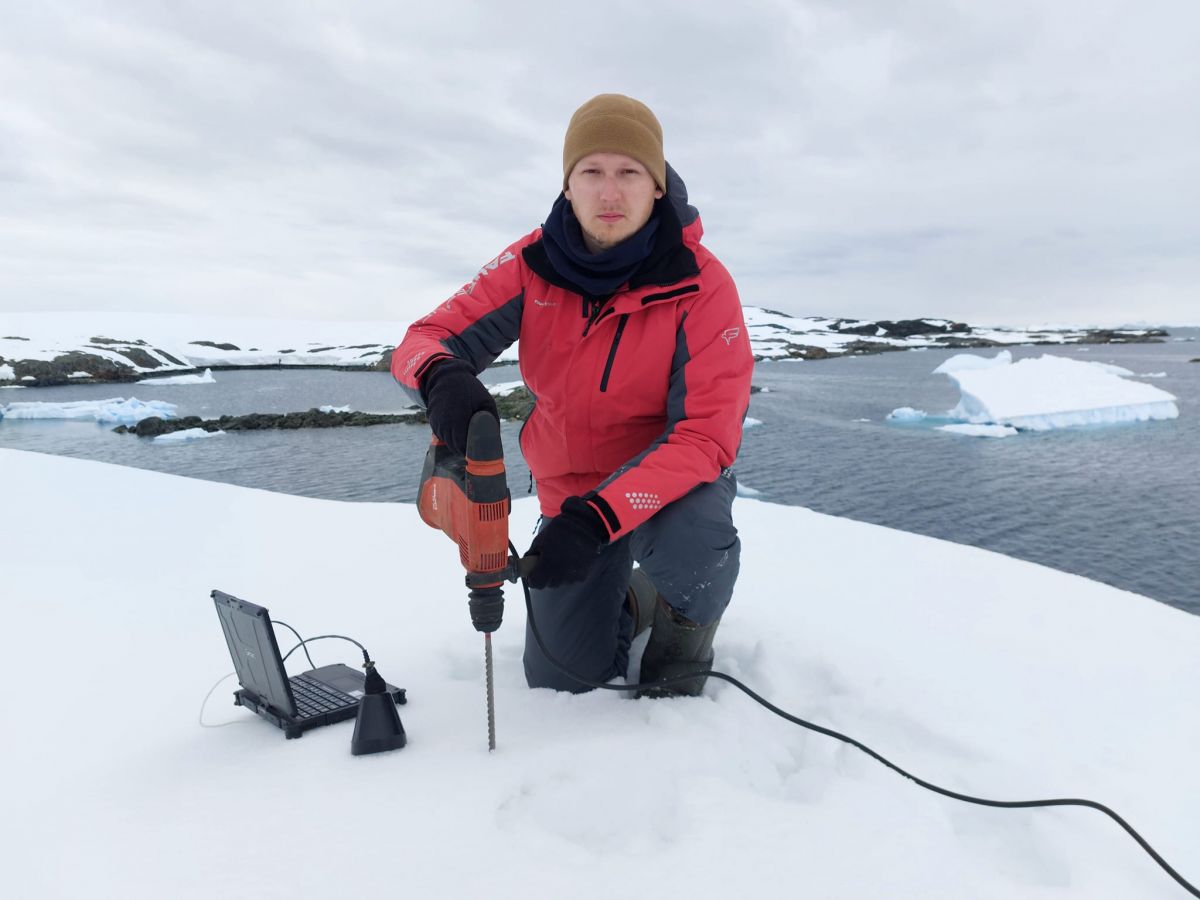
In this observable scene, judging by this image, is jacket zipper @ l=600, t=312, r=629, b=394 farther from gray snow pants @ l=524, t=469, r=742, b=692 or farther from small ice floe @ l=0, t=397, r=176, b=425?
small ice floe @ l=0, t=397, r=176, b=425

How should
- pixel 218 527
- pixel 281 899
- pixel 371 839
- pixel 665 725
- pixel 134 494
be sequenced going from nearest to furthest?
1. pixel 281 899
2. pixel 371 839
3. pixel 665 725
4. pixel 218 527
5. pixel 134 494

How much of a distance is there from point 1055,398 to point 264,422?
22.8 metres

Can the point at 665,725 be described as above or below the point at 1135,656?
above

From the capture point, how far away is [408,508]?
4.56 metres

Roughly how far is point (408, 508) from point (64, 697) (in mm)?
2553

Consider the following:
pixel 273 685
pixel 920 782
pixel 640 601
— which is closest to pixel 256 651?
pixel 273 685

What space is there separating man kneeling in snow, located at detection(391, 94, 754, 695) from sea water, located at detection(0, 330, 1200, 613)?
1.67 metres

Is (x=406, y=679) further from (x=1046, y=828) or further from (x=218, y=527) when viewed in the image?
(x=218, y=527)

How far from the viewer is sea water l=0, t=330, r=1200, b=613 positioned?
36.5ft

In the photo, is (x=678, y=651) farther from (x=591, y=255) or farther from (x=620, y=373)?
(x=591, y=255)

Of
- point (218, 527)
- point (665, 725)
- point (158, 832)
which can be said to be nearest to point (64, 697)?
point (158, 832)

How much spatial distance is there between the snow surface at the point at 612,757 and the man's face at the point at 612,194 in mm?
1215

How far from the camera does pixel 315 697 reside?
6.34 ft

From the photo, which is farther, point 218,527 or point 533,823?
point 218,527
